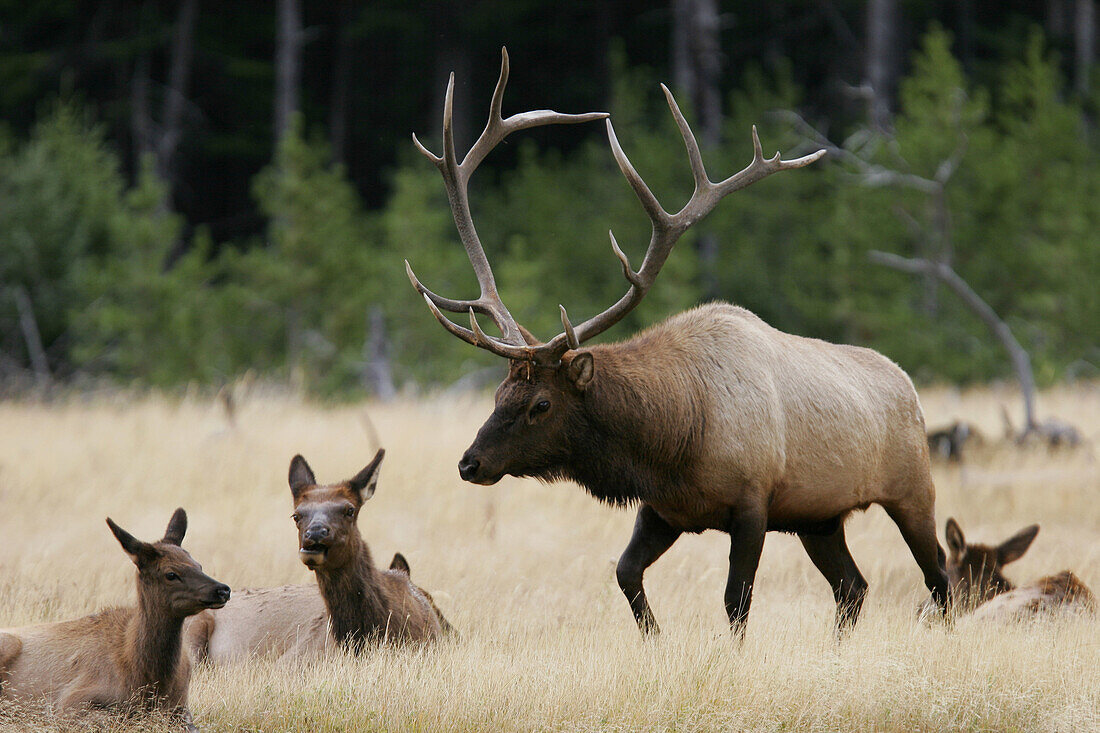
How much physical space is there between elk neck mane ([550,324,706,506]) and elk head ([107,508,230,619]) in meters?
1.76

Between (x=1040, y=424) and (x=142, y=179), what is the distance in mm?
13017

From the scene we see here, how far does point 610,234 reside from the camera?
18.1ft

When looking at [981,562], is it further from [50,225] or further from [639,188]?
[50,225]

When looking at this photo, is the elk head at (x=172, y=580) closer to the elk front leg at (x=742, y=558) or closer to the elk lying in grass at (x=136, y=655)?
the elk lying in grass at (x=136, y=655)

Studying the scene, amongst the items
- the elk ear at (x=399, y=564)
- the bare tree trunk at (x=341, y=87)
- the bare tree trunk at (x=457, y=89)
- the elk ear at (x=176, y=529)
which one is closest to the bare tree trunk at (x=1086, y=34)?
the bare tree trunk at (x=457, y=89)

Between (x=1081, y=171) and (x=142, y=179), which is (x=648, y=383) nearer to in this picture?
(x=142, y=179)

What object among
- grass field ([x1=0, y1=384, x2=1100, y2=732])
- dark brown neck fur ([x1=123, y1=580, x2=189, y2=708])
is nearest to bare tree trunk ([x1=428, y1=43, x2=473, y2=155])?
grass field ([x1=0, y1=384, x2=1100, y2=732])

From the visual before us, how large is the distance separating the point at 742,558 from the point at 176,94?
24740 millimetres

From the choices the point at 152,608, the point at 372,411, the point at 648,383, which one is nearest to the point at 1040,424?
the point at 372,411

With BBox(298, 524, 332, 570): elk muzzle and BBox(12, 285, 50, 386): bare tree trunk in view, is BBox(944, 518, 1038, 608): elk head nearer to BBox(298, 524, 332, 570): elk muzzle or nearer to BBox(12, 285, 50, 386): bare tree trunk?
BBox(298, 524, 332, 570): elk muzzle

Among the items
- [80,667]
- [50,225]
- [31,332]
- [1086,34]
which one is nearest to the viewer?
[80,667]

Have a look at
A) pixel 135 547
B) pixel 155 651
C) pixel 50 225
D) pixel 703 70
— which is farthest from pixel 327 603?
pixel 703 70

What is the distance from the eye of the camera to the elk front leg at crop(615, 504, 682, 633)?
19.7ft

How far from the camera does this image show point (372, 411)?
13867 mm
